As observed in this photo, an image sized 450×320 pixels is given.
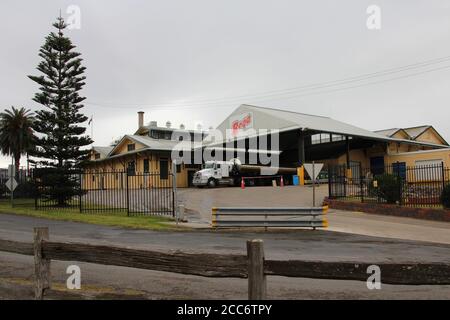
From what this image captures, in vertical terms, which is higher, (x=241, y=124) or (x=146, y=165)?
(x=241, y=124)

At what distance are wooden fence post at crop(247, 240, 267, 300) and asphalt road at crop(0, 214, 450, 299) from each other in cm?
95

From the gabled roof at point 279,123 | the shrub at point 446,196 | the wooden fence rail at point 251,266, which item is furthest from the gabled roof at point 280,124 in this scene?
the wooden fence rail at point 251,266

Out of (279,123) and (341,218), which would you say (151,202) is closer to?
(341,218)

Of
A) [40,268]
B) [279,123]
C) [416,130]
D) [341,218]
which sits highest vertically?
[416,130]

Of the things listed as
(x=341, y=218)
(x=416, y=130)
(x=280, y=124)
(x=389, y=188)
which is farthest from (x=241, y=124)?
(x=341, y=218)

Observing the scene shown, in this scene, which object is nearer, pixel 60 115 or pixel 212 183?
pixel 60 115

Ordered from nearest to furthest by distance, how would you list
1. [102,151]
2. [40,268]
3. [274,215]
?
[40,268] → [274,215] → [102,151]

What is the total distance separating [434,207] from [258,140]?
27.0 metres

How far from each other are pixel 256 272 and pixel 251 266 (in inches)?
2.8

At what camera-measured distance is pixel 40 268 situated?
5227 mm

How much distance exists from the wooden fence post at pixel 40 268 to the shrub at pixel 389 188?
63.9ft

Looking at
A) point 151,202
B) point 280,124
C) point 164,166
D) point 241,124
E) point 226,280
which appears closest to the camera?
point 226,280
